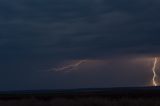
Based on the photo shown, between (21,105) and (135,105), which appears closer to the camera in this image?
(135,105)

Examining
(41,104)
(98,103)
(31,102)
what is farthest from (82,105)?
(31,102)

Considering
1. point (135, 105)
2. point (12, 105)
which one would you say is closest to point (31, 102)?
point (12, 105)

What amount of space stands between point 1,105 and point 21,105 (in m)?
3.13

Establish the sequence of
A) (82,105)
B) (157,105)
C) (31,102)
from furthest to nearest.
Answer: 1. (31,102)
2. (82,105)
3. (157,105)

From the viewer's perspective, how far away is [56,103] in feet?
130

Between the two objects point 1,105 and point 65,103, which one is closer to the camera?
point 65,103

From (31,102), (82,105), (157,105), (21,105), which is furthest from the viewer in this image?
(31,102)

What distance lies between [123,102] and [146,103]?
2.28 m

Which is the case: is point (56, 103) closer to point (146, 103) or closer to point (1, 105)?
point (1, 105)

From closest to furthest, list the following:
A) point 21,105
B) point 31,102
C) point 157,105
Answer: point 157,105, point 21,105, point 31,102

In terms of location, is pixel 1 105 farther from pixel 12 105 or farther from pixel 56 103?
pixel 56 103

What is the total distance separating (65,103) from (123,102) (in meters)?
5.58

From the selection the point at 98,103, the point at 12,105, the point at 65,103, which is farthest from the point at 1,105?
the point at 98,103

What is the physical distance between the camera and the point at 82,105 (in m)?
37.3
